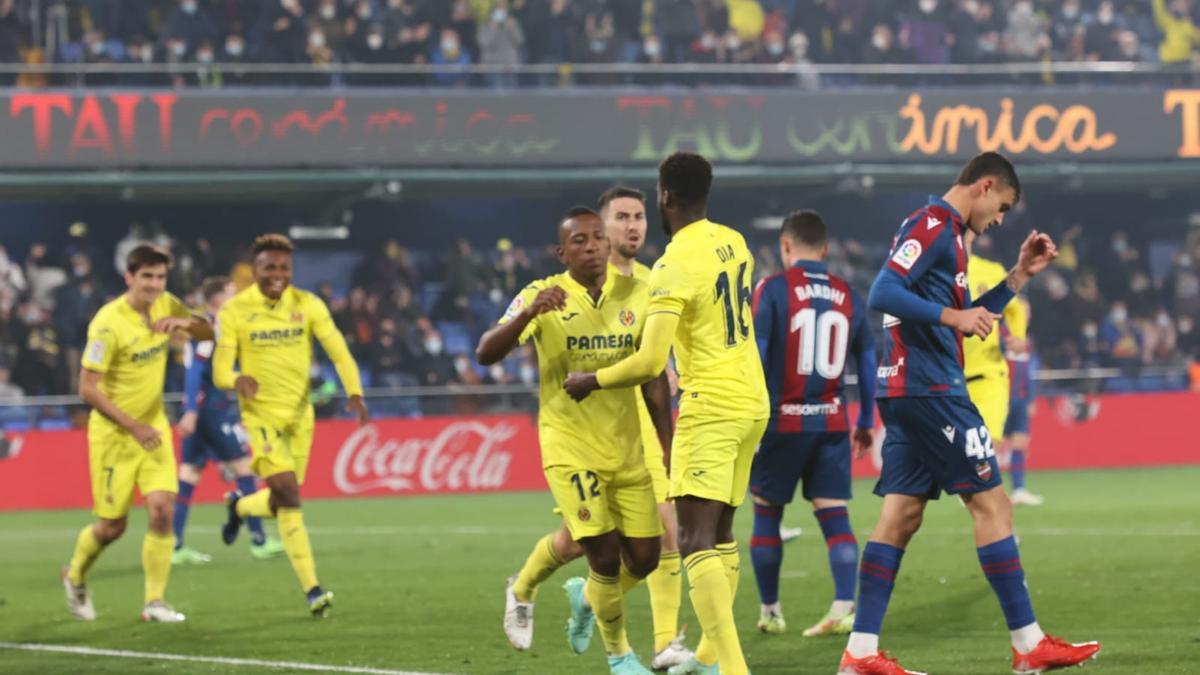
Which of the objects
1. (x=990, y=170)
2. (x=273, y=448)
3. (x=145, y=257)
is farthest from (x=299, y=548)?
(x=990, y=170)

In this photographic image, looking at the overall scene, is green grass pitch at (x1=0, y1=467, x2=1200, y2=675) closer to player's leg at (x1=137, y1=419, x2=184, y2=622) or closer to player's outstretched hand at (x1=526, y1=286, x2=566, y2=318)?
player's leg at (x1=137, y1=419, x2=184, y2=622)

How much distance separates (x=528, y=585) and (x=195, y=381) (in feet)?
23.9

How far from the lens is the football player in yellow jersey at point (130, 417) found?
1121 cm

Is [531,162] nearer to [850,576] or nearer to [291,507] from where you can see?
[291,507]

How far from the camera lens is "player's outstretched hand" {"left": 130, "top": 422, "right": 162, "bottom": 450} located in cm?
1094

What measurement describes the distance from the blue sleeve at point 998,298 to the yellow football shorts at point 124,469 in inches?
224

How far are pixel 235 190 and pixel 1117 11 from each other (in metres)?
15.5

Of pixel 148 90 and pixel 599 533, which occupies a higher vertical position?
pixel 148 90

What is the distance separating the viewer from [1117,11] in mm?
31031

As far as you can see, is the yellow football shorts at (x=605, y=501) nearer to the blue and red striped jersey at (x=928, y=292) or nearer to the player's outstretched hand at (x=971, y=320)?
the blue and red striped jersey at (x=928, y=292)

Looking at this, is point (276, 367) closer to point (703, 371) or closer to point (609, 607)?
point (609, 607)

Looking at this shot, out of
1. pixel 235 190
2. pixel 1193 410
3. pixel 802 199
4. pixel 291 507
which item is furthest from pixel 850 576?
pixel 802 199

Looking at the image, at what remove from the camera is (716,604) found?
7.12 m

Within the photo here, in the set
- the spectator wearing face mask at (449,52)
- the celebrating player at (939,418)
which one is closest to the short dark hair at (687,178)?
the celebrating player at (939,418)
